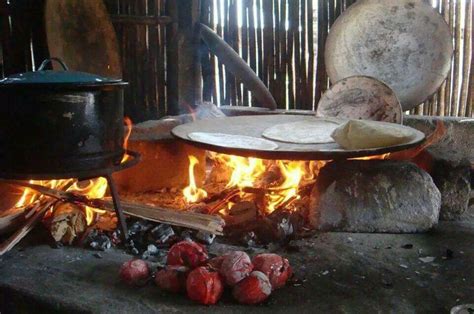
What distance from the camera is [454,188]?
163 inches

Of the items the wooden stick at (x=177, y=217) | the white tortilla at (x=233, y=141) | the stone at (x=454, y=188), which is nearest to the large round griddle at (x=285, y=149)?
the white tortilla at (x=233, y=141)

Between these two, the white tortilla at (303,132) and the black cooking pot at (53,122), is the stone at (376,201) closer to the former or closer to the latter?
the white tortilla at (303,132)

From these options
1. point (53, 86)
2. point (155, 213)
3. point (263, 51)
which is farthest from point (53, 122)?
point (263, 51)

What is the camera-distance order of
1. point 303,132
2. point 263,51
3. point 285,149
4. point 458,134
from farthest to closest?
point 263,51, point 458,134, point 303,132, point 285,149

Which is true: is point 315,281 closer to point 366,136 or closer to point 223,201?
point 366,136

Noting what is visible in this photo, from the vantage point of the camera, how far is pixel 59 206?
12.1 ft

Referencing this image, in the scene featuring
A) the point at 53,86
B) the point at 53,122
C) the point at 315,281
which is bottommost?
the point at 315,281

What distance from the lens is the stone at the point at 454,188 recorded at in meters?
4.12

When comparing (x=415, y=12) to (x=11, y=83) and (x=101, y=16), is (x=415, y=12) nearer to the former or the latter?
(x=101, y=16)

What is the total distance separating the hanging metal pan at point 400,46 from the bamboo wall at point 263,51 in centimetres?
65

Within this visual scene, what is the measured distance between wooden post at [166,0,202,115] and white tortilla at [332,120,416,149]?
3.17m

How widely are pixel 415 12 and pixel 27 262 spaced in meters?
4.44

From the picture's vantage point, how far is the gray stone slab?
8.69ft

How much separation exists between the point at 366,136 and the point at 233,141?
0.90 meters
